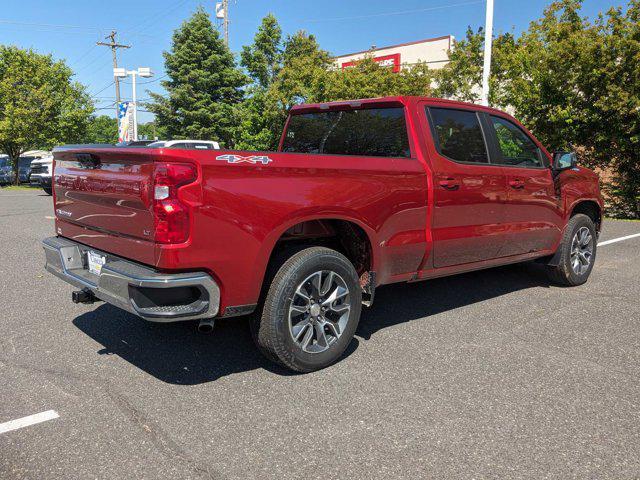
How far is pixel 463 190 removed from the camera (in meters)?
4.43

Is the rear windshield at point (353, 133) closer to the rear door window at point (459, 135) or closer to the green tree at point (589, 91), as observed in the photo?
the rear door window at point (459, 135)

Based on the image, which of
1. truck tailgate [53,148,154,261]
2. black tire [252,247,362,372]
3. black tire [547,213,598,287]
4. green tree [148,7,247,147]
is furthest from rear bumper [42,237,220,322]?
green tree [148,7,247,147]

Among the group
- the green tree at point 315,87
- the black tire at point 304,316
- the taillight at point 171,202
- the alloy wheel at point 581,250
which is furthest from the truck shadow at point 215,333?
the green tree at point 315,87

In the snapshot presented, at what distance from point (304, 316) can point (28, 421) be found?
5.54 feet

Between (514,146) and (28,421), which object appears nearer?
(28,421)

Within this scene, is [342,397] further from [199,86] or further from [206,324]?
[199,86]

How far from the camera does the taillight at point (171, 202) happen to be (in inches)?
114

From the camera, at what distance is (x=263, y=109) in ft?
87.5

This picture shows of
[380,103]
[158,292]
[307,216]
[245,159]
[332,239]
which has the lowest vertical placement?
[158,292]

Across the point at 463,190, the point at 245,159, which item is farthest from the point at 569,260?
the point at 245,159

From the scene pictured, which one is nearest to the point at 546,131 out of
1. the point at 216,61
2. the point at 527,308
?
the point at 527,308

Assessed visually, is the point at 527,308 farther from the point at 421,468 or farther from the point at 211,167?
the point at 211,167

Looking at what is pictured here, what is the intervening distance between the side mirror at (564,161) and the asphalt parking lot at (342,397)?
1.40 metres

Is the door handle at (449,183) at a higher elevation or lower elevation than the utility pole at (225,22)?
lower
